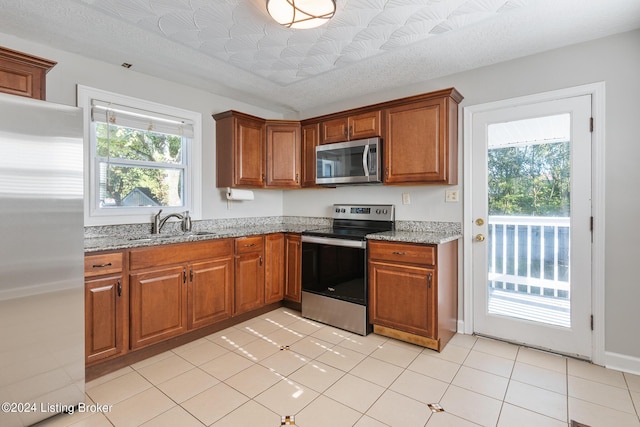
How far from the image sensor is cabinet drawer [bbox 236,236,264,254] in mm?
3076

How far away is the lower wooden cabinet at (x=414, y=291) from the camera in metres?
2.54

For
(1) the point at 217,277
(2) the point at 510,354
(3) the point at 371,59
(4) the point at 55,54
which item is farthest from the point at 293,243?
(4) the point at 55,54

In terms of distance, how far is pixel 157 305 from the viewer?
8.10ft

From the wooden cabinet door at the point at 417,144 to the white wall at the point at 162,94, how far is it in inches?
69.7

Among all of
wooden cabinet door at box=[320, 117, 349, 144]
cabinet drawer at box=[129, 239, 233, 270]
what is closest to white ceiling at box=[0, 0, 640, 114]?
wooden cabinet door at box=[320, 117, 349, 144]

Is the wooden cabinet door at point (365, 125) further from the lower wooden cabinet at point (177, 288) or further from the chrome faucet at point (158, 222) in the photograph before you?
the chrome faucet at point (158, 222)

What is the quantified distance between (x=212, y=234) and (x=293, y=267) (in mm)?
982

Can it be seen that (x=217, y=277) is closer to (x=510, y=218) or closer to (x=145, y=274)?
(x=145, y=274)

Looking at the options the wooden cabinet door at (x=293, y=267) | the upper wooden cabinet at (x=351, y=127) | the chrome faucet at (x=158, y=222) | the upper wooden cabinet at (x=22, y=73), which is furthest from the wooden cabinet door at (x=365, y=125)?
the upper wooden cabinet at (x=22, y=73)

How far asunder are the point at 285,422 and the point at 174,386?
2.74ft

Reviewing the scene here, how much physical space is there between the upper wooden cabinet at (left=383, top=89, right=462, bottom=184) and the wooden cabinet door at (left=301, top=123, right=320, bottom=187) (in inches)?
35.2

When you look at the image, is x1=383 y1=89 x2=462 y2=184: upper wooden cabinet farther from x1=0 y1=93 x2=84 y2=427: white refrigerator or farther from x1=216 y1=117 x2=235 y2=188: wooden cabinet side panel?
x1=0 y1=93 x2=84 y2=427: white refrigerator

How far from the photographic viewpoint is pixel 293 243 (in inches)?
137

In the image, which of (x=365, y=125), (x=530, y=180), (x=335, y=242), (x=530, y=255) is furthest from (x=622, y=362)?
(x=365, y=125)
